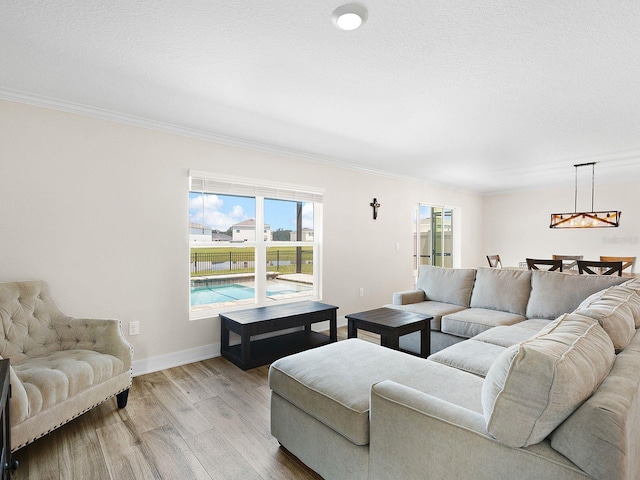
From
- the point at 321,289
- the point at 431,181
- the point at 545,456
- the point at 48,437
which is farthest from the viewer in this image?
the point at 431,181

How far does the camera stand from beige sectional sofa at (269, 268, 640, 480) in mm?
1037

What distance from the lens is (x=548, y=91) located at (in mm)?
2639

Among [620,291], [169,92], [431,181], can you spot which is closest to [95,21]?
[169,92]

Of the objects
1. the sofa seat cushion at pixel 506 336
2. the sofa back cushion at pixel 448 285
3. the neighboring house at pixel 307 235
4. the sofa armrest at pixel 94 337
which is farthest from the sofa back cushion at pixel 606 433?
the neighboring house at pixel 307 235

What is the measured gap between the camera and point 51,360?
225 centimetres

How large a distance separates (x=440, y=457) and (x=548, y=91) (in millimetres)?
2705

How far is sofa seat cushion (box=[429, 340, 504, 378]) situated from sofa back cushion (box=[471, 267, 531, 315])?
1.28m

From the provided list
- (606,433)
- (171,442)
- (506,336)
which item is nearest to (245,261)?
(171,442)

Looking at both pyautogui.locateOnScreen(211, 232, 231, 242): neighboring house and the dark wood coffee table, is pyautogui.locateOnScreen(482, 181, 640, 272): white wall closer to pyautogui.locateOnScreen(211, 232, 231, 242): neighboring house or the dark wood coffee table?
the dark wood coffee table

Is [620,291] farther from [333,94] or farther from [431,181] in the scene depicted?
[431,181]

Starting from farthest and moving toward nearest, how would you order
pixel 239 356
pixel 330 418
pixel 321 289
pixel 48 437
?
pixel 321 289
pixel 239 356
pixel 48 437
pixel 330 418

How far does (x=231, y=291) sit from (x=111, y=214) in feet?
4.98

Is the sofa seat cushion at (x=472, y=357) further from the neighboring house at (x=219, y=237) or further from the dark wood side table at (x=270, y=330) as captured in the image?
the neighboring house at (x=219, y=237)

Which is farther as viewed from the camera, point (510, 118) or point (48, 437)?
point (510, 118)
